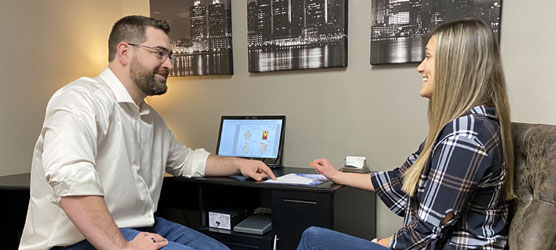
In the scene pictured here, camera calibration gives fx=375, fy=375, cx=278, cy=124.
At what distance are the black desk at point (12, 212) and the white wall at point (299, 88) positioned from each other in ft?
0.50

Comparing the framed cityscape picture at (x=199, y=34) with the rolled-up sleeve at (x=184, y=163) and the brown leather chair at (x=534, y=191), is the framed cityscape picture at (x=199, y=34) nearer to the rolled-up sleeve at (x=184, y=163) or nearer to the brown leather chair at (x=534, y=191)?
the rolled-up sleeve at (x=184, y=163)

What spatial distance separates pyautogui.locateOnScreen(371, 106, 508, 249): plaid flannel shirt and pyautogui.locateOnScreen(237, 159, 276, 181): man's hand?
2.59 feet

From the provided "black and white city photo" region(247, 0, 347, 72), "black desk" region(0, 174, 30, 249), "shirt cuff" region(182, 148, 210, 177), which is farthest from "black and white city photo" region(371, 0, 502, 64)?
"black desk" region(0, 174, 30, 249)

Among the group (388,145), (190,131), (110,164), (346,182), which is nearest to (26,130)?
(190,131)

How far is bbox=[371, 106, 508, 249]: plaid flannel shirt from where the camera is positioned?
0.97 m

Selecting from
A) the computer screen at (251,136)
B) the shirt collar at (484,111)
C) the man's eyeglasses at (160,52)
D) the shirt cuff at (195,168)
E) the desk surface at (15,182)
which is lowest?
the desk surface at (15,182)

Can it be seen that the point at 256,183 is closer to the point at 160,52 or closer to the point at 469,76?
the point at 160,52

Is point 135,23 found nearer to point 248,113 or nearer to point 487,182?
point 248,113

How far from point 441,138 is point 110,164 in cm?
113

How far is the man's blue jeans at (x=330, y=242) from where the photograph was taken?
119 centimetres

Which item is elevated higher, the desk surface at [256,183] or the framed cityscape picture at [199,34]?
the framed cityscape picture at [199,34]

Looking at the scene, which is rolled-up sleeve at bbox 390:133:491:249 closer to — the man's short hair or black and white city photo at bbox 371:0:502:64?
black and white city photo at bbox 371:0:502:64

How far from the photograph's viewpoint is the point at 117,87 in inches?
58.0

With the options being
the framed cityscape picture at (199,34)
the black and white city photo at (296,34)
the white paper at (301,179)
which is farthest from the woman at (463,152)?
the framed cityscape picture at (199,34)
